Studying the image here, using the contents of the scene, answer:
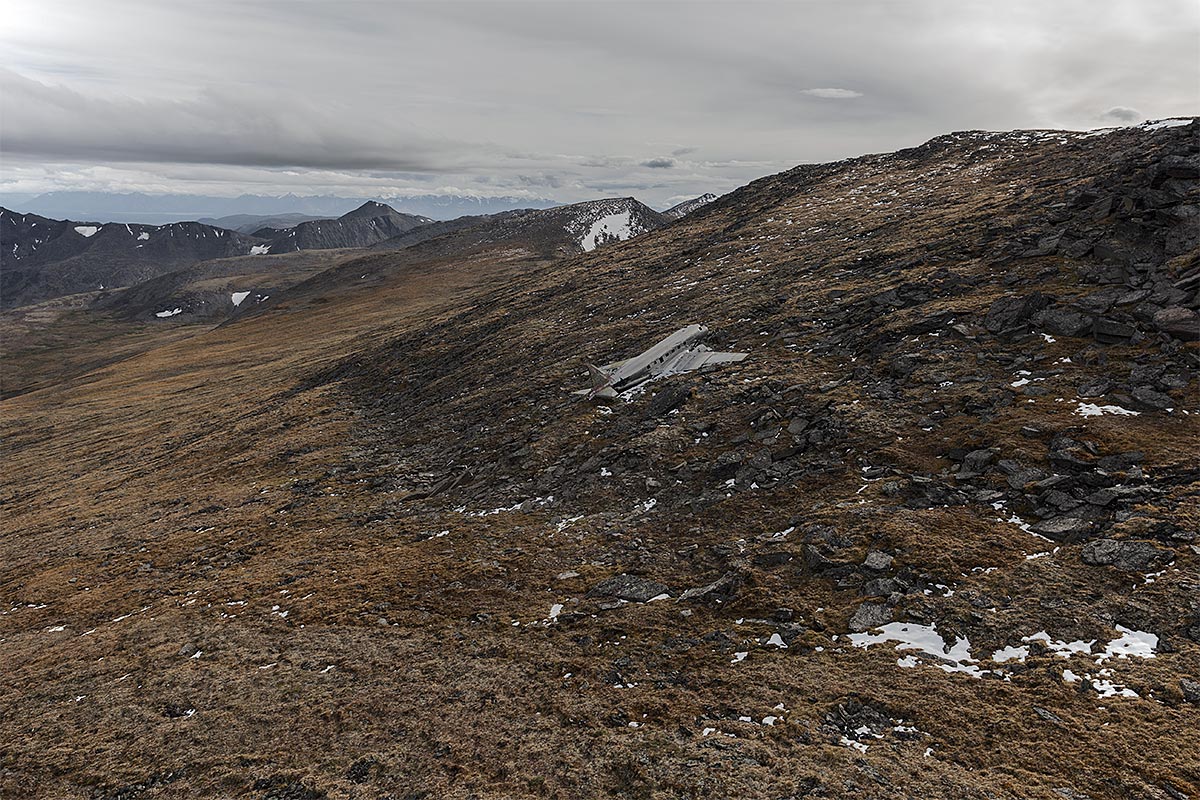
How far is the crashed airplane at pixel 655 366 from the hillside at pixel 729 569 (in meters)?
1.76

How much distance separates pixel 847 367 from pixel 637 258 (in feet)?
154

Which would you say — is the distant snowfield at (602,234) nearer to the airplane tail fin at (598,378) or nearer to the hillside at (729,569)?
the hillside at (729,569)

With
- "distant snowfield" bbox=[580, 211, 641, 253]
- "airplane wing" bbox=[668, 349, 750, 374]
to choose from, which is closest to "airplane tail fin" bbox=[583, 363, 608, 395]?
"airplane wing" bbox=[668, 349, 750, 374]

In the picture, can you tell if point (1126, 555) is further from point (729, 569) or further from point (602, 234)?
point (602, 234)

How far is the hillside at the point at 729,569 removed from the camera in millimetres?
10992

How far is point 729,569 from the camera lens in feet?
53.7

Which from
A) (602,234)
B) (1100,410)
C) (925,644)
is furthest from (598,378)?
(602,234)

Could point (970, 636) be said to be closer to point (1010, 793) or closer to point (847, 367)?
point (1010, 793)

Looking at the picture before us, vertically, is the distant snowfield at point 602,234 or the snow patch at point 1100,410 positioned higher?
the distant snowfield at point 602,234

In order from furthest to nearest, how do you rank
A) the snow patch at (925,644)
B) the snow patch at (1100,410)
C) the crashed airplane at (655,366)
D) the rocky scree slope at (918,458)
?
the crashed airplane at (655,366) < the snow patch at (1100,410) < the rocky scree slope at (918,458) < the snow patch at (925,644)

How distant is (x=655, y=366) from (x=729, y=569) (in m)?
17.1

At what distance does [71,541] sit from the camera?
103 feet

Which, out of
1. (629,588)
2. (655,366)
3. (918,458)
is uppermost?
(655,366)

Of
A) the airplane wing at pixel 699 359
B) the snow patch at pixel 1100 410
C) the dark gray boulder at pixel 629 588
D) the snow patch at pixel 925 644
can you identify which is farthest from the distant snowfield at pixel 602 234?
the snow patch at pixel 925 644
